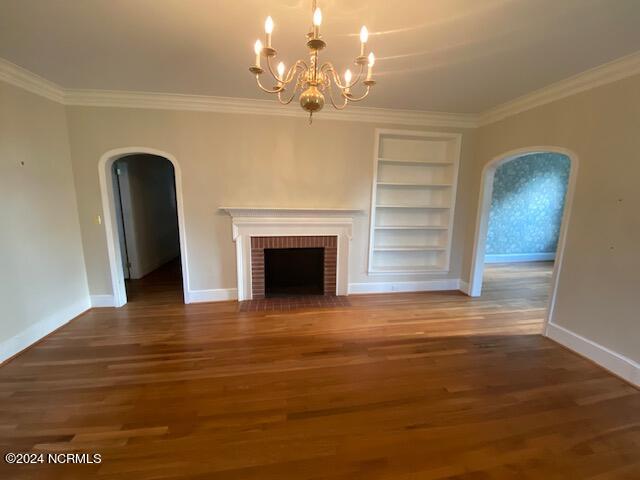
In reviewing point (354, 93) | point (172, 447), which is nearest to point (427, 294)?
point (354, 93)

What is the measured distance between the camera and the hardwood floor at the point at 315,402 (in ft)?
4.98

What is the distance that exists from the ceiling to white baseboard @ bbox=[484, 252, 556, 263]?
174 inches

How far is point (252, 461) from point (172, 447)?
490 millimetres

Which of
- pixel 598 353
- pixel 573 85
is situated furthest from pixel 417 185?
pixel 598 353

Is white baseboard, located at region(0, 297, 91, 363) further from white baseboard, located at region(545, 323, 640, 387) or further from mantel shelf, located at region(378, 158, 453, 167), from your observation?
white baseboard, located at region(545, 323, 640, 387)

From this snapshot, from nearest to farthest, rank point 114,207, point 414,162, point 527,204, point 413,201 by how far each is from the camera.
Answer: point 114,207 → point 414,162 → point 413,201 → point 527,204

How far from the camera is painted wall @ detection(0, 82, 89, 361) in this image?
2.42 metres

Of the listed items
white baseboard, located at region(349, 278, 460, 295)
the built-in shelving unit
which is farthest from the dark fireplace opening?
the built-in shelving unit

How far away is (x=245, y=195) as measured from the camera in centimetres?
357

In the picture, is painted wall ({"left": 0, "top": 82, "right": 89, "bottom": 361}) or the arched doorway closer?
painted wall ({"left": 0, "top": 82, "right": 89, "bottom": 361})

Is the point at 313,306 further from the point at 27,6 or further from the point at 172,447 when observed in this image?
the point at 27,6

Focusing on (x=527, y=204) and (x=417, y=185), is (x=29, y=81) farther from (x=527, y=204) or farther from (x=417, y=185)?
(x=527, y=204)

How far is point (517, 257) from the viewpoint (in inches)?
251

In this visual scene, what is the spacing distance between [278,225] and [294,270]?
3.11 ft
